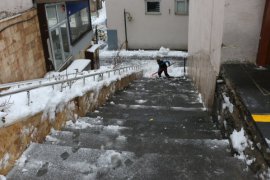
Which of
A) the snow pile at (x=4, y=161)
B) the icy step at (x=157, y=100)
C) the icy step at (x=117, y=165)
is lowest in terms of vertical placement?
the icy step at (x=157, y=100)

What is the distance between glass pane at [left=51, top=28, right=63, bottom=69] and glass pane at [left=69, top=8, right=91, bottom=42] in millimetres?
1505

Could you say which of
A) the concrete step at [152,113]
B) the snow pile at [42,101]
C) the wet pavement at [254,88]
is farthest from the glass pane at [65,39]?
the wet pavement at [254,88]

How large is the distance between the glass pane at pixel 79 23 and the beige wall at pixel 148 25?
6967mm

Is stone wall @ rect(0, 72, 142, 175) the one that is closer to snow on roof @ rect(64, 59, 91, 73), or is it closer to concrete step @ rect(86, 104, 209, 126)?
concrete step @ rect(86, 104, 209, 126)

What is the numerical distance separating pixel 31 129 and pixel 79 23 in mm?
9445

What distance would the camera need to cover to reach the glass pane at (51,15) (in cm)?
936

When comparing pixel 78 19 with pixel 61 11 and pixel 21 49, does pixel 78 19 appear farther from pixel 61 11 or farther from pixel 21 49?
pixel 21 49

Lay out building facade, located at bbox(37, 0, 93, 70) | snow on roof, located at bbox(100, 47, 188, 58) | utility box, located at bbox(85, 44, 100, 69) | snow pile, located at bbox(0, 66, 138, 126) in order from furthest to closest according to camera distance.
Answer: snow on roof, located at bbox(100, 47, 188, 58), utility box, located at bbox(85, 44, 100, 69), building facade, located at bbox(37, 0, 93, 70), snow pile, located at bbox(0, 66, 138, 126)

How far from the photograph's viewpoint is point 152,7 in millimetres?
20531

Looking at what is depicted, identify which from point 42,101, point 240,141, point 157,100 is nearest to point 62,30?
point 157,100

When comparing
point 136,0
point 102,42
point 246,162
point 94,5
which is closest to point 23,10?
point 246,162

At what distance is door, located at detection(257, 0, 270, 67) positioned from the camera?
528 cm

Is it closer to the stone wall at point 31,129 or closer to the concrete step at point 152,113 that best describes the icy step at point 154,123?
the concrete step at point 152,113

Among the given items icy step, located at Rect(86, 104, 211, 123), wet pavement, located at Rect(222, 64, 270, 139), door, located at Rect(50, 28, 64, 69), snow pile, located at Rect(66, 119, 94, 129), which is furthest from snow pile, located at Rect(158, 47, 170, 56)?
snow pile, located at Rect(66, 119, 94, 129)
